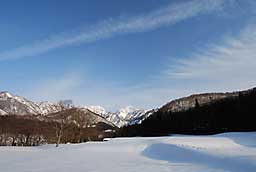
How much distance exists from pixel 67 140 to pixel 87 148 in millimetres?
34092

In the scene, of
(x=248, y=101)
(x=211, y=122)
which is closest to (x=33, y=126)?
(x=211, y=122)

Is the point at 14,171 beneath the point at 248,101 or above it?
beneath

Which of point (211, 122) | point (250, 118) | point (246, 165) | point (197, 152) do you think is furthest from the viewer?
point (211, 122)

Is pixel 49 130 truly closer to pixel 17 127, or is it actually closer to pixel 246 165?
pixel 17 127

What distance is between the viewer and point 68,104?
5462cm

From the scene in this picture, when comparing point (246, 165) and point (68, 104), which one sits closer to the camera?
point (246, 165)

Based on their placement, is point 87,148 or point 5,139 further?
point 5,139

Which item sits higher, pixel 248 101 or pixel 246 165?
pixel 248 101

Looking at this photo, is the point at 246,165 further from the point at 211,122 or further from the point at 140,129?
the point at 140,129

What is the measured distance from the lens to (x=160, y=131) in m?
98.4

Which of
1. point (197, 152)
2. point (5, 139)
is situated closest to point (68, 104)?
point (197, 152)

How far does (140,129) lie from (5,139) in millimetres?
38141

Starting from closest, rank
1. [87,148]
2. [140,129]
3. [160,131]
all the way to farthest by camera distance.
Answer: [87,148]
[160,131]
[140,129]

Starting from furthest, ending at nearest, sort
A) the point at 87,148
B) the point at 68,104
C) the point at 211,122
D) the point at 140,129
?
1. the point at 140,129
2. the point at 211,122
3. the point at 68,104
4. the point at 87,148
